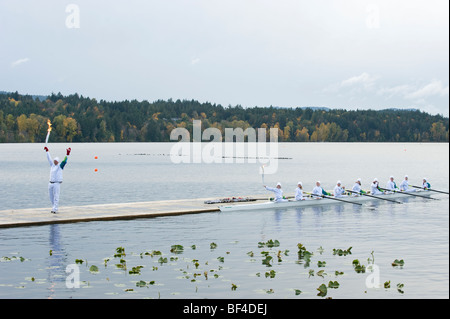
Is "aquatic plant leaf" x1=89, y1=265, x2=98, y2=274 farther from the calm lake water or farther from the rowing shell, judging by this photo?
the rowing shell

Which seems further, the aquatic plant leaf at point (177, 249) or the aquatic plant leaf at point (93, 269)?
the aquatic plant leaf at point (177, 249)

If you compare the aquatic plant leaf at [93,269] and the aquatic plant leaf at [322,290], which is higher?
the aquatic plant leaf at [93,269]

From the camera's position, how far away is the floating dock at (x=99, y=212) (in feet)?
112

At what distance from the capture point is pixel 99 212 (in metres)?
38.0

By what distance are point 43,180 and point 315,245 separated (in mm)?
61595

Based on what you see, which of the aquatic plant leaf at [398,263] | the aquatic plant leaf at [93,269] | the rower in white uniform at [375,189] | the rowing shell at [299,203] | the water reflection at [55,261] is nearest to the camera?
the water reflection at [55,261]

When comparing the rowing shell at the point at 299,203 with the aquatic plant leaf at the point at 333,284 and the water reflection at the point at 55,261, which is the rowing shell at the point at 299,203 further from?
the aquatic plant leaf at the point at 333,284

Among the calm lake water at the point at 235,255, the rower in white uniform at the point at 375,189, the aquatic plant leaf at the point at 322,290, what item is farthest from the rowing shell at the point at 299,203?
the aquatic plant leaf at the point at 322,290

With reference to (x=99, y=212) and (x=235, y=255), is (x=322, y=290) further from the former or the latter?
(x=99, y=212)

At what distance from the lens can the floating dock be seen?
34031 mm

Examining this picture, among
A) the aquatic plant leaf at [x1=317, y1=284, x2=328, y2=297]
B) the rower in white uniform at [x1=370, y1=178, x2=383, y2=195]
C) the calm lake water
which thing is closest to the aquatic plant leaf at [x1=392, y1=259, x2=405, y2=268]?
the calm lake water
